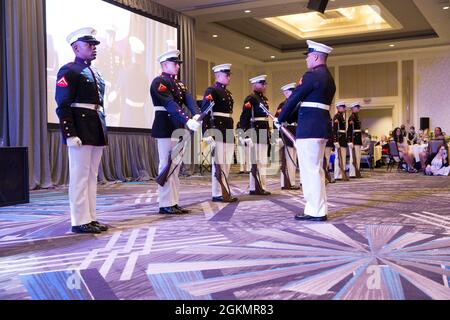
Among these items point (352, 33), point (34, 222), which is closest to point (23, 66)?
point (34, 222)

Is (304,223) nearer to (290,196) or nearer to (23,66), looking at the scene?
(290,196)

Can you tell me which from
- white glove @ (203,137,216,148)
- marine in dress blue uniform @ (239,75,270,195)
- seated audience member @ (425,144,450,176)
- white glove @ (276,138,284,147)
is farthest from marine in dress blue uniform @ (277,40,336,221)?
seated audience member @ (425,144,450,176)

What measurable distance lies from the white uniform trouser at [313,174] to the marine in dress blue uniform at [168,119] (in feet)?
3.53

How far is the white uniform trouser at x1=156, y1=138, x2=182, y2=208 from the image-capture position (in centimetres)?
481

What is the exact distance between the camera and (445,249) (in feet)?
10.4

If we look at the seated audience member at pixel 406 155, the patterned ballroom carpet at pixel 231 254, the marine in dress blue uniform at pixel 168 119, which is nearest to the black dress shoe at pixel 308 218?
the patterned ballroom carpet at pixel 231 254

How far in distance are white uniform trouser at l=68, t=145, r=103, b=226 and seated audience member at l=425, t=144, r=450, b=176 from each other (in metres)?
9.40

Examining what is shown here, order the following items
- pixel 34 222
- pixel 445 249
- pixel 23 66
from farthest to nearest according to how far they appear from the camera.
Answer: pixel 23 66, pixel 34 222, pixel 445 249

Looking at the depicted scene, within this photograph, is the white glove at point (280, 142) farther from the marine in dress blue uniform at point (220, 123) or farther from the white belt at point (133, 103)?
the white belt at point (133, 103)

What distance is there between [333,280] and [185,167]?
9.18m

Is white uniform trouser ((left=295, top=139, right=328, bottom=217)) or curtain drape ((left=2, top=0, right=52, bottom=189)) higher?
curtain drape ((left=2, top=0, right=52, bottom=189))

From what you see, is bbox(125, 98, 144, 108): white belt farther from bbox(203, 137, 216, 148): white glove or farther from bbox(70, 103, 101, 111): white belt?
bbox(70, 103, 101, 111): white belt

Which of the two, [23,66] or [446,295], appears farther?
[23,66]

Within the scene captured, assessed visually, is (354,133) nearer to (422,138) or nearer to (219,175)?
(422,138)
